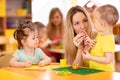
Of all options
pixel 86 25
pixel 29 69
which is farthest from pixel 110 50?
pixel 29 69

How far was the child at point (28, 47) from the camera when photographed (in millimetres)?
2355

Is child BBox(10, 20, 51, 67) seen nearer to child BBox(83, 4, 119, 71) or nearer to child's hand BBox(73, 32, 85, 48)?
child's hand BBox(73, 32, 85, 48)

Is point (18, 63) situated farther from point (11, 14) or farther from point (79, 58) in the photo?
point (11, 14)

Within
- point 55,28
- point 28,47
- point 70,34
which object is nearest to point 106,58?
point 70,34

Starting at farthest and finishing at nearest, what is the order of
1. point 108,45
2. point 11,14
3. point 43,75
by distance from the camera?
point 11,14, point 108,45, point 43,75

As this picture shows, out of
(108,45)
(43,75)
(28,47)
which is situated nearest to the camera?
(43,75)

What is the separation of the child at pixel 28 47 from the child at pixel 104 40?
447 mm

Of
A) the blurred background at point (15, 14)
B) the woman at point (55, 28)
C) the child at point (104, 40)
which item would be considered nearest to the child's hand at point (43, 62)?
the child at point (104, 40)

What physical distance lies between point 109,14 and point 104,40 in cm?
22

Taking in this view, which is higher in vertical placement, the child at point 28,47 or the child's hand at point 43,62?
the child at point 28,47

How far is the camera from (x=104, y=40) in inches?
81.9

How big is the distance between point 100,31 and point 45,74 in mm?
657

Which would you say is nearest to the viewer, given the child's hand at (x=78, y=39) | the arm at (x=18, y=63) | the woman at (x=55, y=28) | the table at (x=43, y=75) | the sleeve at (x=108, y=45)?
the table at (x=43, y=75)

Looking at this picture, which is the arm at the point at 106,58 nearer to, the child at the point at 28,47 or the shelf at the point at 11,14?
the child at the point at 28,47
